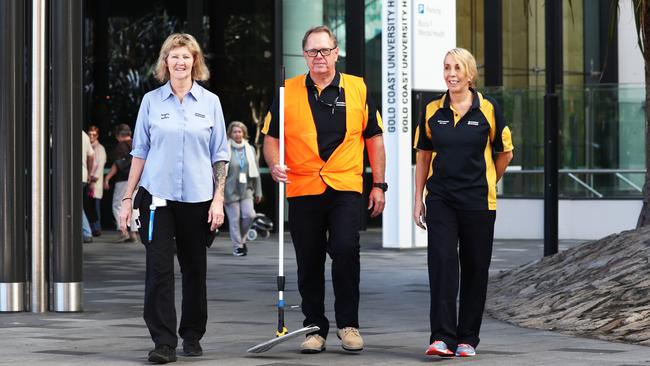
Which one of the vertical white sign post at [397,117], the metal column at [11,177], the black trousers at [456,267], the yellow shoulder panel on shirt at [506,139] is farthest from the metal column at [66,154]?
the vertical white sign post at [397,117]

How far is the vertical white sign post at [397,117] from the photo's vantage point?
760 inches

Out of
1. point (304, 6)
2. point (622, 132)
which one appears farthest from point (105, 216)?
point (622, 132)

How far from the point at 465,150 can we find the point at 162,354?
1.99 m

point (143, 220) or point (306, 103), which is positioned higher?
point (306, 103)

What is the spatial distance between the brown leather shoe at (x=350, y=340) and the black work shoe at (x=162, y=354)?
0.97 metres

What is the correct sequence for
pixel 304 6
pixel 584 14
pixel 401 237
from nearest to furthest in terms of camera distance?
pixel 401 237, pixel 304 6, pixel 584 14

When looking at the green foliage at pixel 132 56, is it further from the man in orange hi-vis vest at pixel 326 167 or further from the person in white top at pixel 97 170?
the man in orange hi-vis vest at pixel 326 167

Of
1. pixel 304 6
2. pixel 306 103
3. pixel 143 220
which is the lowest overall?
pixel 143 220

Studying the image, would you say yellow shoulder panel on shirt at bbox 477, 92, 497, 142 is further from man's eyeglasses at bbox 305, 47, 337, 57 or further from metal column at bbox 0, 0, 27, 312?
metal column at bbox 0, 0, 27, 312

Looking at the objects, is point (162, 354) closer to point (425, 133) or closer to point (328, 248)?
point (328, 248)

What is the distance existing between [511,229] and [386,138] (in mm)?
4054

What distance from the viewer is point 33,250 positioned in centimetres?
1077

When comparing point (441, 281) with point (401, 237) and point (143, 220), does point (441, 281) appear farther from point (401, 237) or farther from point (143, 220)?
point (401, 237)

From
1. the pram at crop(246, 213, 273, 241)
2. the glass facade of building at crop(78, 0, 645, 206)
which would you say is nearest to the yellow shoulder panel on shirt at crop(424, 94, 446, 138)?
the pram at crop(246, 213, 273, 241)
